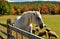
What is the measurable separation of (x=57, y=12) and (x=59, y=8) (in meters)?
3.74

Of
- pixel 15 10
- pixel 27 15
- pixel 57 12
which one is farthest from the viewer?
pixel 57 12

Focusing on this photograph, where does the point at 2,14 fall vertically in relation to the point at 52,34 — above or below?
below

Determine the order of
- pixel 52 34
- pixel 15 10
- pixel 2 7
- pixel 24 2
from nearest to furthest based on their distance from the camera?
pixel 52 34, pixel 2 7, pixel 15 10, pixel 24 2

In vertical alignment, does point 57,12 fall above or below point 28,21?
below

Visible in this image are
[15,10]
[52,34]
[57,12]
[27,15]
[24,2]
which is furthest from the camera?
[24,2]

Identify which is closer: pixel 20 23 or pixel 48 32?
pixel 20 23

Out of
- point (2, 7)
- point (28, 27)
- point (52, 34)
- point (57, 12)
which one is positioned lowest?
point (57, 12)

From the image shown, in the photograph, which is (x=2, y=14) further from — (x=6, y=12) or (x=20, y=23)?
(x=20, y=23)

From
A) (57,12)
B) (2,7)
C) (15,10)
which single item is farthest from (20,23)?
(57,12)

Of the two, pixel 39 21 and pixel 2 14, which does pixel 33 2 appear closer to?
pixel 2 14

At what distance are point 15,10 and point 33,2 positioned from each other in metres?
16.0

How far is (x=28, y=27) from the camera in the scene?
27.5ft

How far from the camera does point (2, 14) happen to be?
47.5 metres

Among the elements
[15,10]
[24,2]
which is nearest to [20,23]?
[15,10]
